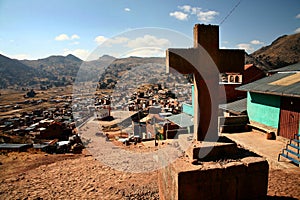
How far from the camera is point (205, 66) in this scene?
11.1 feet

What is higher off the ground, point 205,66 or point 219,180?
point 205,66

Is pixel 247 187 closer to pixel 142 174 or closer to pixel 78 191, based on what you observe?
pixel 142 174

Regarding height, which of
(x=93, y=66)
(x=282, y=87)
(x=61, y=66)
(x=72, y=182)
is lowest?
(x=72, y=182)

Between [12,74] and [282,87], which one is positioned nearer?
[282,87]

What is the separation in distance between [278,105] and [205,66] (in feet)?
26.4

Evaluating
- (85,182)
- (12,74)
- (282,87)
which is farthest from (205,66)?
(12,74)

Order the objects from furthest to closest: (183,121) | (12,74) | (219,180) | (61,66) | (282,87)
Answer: (61,66)
(12,74)
(183,121)
(282,87)
(219,180)

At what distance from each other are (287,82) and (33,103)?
7604 centimetres

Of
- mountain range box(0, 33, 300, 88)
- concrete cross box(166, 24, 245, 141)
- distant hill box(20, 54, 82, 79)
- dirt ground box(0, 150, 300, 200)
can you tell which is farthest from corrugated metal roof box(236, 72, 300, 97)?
distant hill box(20, 54, 82, 79)

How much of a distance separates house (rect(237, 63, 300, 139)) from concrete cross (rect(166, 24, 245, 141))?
5.79 m

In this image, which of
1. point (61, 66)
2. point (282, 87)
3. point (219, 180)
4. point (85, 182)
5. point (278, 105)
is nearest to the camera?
point (219, 180)

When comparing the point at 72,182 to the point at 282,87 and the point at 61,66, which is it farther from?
the point at 61,66

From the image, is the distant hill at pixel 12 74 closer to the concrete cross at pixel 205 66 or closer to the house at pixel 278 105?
the house at pixel 278 105

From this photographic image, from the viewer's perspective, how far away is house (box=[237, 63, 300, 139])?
325 inches
